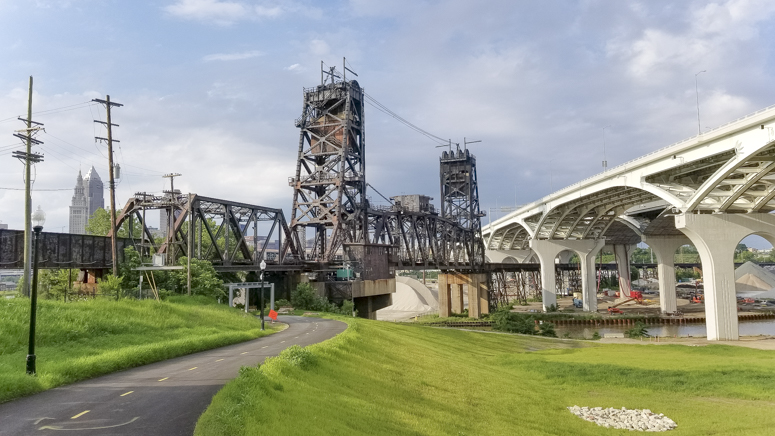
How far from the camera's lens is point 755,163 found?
169 ft

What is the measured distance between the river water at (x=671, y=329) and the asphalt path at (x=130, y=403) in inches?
2596

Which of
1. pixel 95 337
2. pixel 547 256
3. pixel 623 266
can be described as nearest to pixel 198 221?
pixel 95 337

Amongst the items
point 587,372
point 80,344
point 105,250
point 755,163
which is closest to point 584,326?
point 755,163

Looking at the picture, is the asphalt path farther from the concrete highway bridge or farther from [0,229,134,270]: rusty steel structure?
the concrete highway bridge

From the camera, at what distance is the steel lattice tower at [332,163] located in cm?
7775

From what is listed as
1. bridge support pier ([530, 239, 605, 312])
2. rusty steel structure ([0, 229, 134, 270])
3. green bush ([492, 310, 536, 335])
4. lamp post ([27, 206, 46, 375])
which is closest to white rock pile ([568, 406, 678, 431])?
lamp post ([27, 206, 46, 375])

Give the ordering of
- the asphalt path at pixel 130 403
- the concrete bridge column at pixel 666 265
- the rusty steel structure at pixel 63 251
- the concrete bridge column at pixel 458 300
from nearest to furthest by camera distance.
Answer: the asphalt path at pixel 130 403
the rusty steel structure at pixel 63 251
the concrete bridge column at pixel 666 265
the concrete bridge column at pixel 458 300

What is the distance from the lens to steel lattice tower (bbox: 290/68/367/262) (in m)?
77.8

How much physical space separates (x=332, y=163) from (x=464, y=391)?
60.6 metres

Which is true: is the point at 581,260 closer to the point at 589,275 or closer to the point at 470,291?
the point at 589,275

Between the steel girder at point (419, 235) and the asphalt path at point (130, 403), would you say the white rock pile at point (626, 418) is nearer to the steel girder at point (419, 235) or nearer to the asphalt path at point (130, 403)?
the asphalt path at point (130, 403)

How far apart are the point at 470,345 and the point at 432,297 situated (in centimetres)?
11777

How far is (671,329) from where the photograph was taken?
8088cm

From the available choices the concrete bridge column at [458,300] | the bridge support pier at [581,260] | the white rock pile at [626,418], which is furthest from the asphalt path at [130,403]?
the bridge support pier at [581,260]
